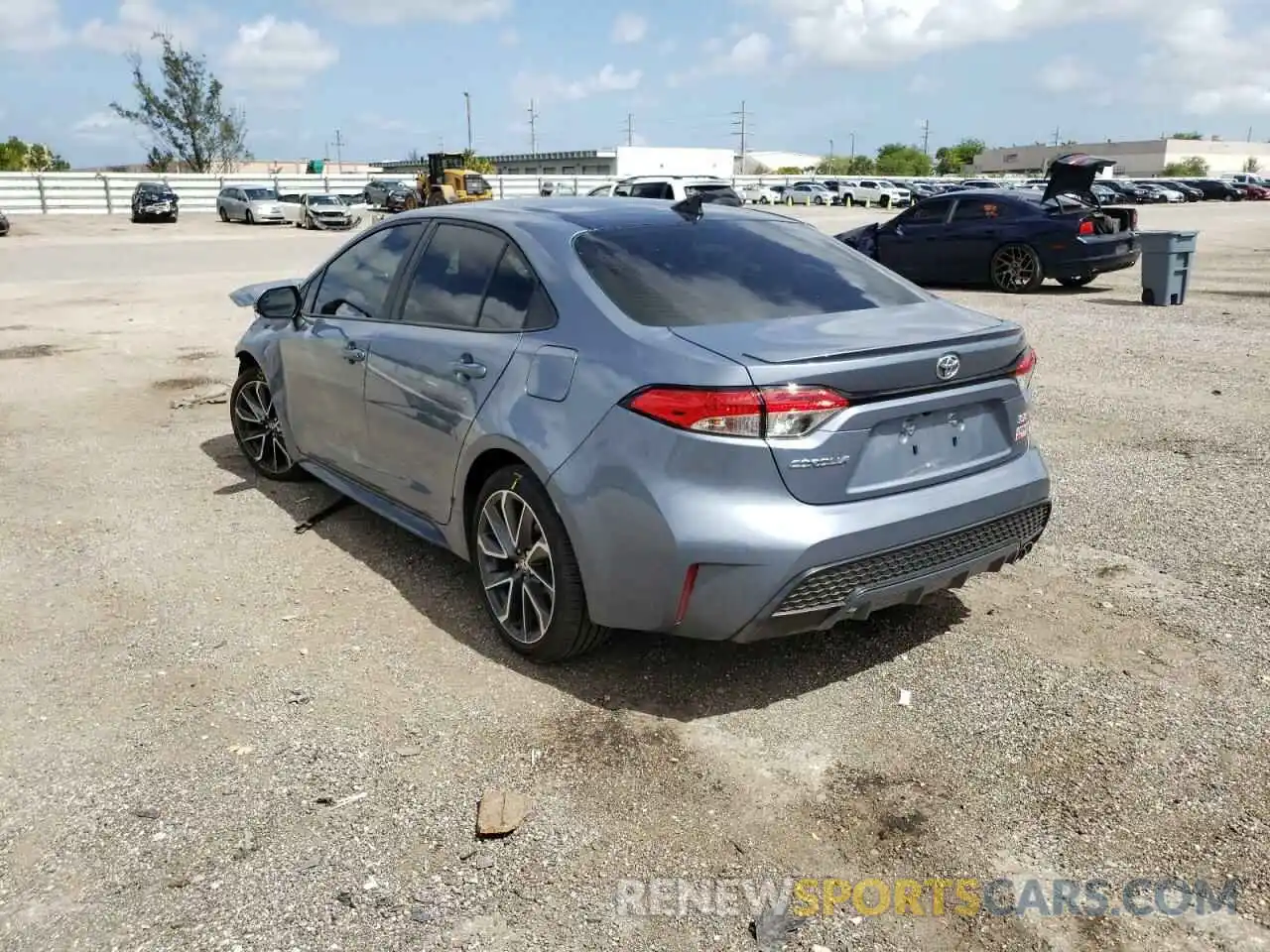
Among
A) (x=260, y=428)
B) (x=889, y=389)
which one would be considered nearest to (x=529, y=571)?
(x=889, y=389)

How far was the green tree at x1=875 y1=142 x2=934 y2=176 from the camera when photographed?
141 m

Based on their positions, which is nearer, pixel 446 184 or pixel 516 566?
pixel 516 566

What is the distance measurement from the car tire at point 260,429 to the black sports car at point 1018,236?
12.0m

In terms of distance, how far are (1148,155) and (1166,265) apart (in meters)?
142

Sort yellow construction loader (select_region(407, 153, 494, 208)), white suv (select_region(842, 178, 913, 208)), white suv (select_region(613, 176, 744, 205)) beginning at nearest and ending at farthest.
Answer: white suv (select_region(613, 176, 744, 205))
yellow construction loader (select_region(407, 153, 494, 208))
white suv (select_region(842, 178, 913, 208))

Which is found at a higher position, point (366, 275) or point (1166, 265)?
point (366, 275)

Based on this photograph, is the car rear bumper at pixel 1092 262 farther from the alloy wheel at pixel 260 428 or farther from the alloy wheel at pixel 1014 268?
the alloy wheel at pixel 260 428

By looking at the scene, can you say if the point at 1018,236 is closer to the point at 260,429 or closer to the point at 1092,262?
the point at 1092,262

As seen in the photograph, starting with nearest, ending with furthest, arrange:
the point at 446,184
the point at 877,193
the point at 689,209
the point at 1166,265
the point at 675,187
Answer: the point at 689,209, the point at 1166,265, the point at 675,187, the point at 446,184, the point at 877,193

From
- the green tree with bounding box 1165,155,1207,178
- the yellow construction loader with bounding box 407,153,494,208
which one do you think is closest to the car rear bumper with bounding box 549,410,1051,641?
the yellow construction loader with bounding box 407,153,494,208

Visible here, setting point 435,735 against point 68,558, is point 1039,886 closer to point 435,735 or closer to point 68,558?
point 435,735

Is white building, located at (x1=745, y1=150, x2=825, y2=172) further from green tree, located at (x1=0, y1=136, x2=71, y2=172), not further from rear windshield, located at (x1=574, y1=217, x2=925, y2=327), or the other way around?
rear windshield, located at (x1=574, y1=217, x2=925, y2=327)

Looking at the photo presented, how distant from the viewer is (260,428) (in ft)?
20.0

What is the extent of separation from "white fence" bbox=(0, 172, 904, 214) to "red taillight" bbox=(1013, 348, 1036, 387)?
132 feet
